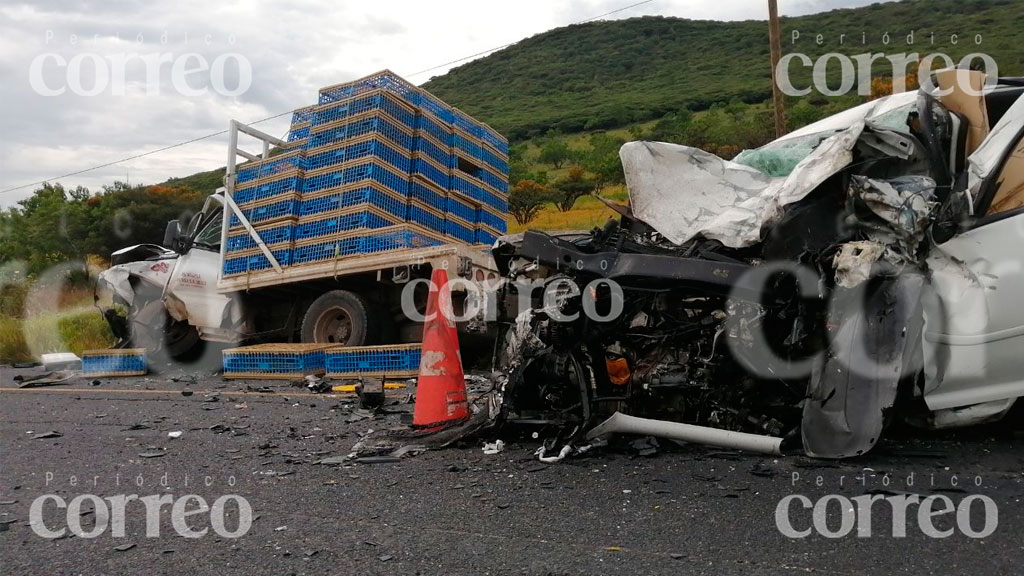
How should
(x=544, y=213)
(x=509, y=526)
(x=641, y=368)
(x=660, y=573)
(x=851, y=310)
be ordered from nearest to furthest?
(x=660, y=573) < (x=509, y=526) < (x=851, y=310) < (x=641, y=368) < (x=544, y=213)

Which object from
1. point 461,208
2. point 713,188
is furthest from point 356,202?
point 713,188

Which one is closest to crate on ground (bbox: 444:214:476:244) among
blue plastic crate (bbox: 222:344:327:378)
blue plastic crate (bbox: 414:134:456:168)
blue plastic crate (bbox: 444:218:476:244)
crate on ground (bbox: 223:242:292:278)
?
blue plastic crate (bbox: 444:218:476:244)

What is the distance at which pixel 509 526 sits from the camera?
9.30ft

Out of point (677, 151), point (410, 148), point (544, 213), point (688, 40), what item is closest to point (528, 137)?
point (544, 213)

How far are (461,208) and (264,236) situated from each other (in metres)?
2.86

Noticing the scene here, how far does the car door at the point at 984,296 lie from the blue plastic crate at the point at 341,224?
22.2 ft

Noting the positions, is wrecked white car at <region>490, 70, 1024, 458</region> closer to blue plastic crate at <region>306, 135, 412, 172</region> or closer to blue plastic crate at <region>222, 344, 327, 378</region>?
blue plastic crate at <region>222, 344, 327, 378</region>

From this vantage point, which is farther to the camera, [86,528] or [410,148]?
[410,148]

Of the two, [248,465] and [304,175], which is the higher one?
[304,175]

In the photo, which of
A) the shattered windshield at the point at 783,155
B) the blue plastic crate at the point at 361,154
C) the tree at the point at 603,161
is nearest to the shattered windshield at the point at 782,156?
the shattered windshield at the point at 783,155

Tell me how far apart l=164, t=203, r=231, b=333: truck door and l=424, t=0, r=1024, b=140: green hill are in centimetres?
3286

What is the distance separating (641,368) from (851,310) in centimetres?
117

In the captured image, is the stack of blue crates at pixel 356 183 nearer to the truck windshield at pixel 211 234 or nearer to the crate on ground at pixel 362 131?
the crate on ground at pixel 362 131

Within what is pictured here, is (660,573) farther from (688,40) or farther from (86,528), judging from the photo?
(688,40)
